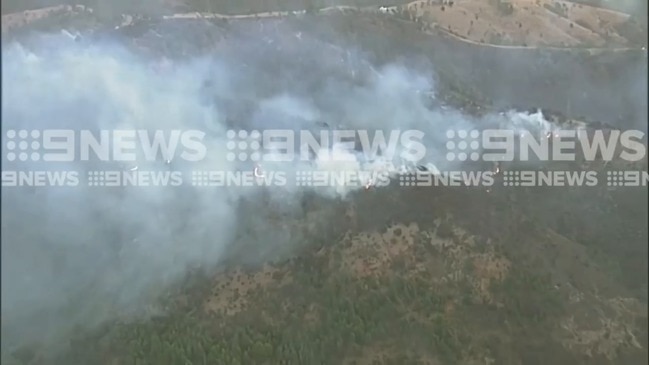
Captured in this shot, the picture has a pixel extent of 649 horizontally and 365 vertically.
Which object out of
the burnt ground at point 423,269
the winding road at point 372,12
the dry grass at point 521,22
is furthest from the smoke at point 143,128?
the dry grass at point 521,22

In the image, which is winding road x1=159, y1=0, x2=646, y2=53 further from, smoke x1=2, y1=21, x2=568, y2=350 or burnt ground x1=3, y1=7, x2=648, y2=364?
smoke x1=2, y1=21, x2=568, y2=350

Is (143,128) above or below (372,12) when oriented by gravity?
below

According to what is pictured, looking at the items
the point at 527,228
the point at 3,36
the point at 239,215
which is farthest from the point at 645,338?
the point at 3,36

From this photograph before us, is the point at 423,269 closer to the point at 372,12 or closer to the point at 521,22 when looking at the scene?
the point at 372,12

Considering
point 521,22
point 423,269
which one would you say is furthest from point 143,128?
point 521,22

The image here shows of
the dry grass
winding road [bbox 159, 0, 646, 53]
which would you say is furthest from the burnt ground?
the dry grass

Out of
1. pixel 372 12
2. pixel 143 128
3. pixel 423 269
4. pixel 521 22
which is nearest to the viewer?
pixel 143 128

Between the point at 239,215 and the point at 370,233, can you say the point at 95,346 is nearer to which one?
the point at 239,215
